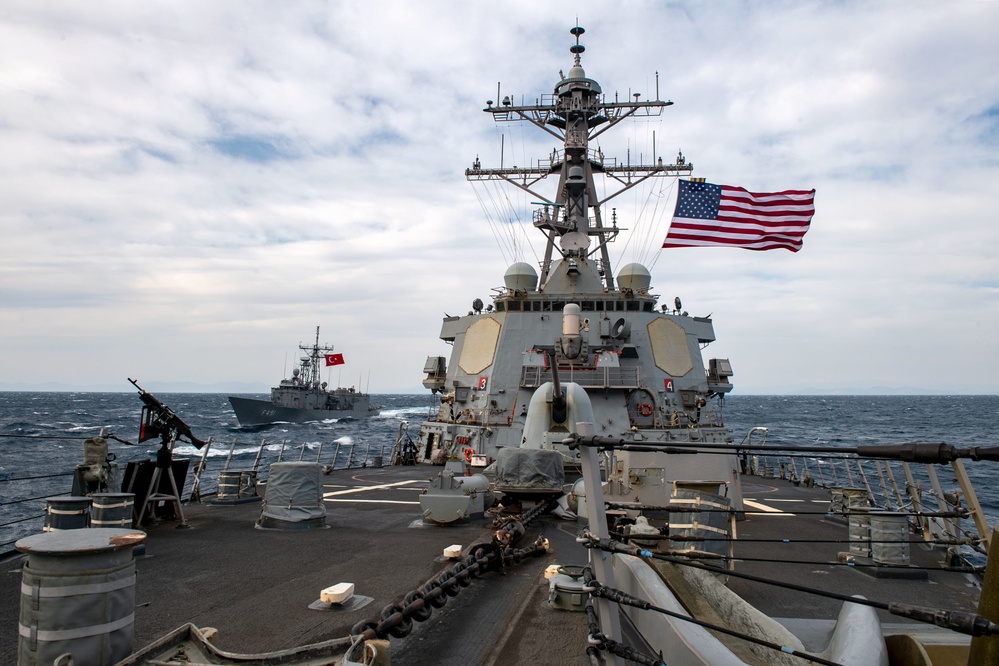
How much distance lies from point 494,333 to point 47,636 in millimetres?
14299

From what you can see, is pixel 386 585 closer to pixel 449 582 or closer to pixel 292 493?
pixel 449 582

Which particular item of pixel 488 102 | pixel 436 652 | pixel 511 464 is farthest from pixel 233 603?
pixel 488 102

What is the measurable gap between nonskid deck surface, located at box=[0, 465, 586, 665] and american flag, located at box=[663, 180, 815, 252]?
684cm

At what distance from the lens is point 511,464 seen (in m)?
9.16

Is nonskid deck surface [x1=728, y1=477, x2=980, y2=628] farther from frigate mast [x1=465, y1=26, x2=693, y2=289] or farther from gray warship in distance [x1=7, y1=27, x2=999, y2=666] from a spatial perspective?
frigate mast [x1=465, y1=26, x2=693, y2=289]

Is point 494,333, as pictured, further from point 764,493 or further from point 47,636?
point 47,636

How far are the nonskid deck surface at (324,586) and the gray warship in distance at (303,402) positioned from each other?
1974 inches

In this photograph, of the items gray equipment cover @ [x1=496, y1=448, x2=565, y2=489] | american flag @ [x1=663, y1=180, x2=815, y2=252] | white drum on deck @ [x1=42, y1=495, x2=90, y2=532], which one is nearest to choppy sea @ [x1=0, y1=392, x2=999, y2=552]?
white drum on deck @ [x1=42, y1=495, x2=90, y2=532]

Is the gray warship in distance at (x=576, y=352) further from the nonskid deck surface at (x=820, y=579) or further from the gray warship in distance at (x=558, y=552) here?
the nonskid deck surface at (x=820, y=579)

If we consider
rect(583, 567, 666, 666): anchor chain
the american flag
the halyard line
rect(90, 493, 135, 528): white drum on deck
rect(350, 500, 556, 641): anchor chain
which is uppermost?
the american flag

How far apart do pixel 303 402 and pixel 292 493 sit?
2176 inches

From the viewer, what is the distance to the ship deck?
4.25 m

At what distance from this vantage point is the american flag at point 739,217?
12.8 metres

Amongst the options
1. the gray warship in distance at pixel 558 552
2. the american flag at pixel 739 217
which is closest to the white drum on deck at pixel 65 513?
the gray warship in distance at pixel 558 552
